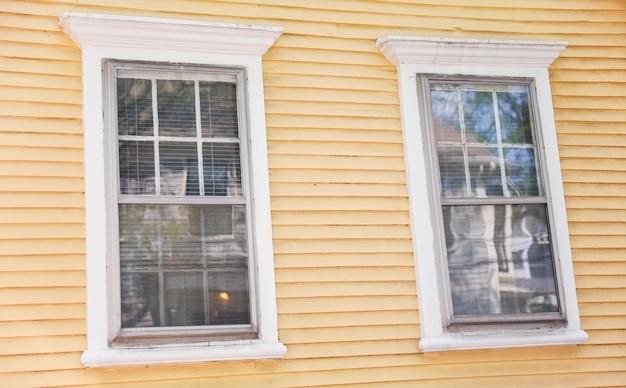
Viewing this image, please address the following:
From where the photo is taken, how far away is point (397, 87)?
613 cm

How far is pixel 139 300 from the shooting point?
5.27 metres

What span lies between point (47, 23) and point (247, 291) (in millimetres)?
2255

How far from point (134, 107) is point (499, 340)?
119 inches

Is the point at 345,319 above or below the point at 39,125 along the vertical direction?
below

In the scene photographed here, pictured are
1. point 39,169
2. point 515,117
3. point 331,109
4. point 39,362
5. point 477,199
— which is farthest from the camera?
point 515,117

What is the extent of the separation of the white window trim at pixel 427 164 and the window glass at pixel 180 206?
1.26 metres

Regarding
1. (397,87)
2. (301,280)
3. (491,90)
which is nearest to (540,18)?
(491,90)

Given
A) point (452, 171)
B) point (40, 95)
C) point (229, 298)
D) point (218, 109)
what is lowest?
point (229, 298)

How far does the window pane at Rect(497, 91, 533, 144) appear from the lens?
628 centimetres

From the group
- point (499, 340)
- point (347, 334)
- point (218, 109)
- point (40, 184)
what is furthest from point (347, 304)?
point (40, 184)

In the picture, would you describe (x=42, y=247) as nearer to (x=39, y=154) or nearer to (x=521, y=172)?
(x=39, y=154)

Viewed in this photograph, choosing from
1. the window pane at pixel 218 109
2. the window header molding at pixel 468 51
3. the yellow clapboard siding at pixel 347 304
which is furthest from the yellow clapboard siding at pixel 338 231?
the window header molding at pixel 468 51

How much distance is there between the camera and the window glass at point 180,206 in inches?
210

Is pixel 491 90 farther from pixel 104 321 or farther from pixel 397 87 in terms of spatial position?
pixel 104 321
